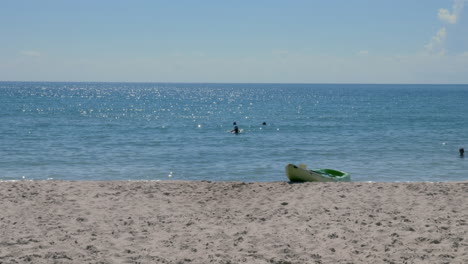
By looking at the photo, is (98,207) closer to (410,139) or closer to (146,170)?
(146,170)

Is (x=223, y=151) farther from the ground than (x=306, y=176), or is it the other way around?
(x=306, y=176)

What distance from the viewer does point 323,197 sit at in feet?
51.3

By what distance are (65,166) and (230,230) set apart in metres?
17.2

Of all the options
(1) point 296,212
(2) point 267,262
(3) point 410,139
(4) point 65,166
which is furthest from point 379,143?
(2) point 267,262

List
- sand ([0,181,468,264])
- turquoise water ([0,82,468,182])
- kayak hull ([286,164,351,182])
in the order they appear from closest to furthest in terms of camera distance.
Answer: sand ([0,181,468,264])
kayak hull ([286,164,351,182])
turquoise water ([0,82,468,182])

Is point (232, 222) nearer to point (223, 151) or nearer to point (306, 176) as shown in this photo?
point (306, 176)

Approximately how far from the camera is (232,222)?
12.9 meters

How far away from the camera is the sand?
33.3ft

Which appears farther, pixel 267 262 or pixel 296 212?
pixel 296 212

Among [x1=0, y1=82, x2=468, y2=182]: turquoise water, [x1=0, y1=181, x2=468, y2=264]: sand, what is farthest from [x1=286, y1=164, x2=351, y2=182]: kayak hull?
[x1=0, y1=82, x2=468, y2=182]: turquoise water

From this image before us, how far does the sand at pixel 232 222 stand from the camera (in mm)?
10164

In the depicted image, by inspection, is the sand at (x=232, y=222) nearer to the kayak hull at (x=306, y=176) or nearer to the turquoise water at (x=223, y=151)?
the kayak hull at (x=306, y=176)

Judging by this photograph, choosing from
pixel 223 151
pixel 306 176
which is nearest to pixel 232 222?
pixel 306 176

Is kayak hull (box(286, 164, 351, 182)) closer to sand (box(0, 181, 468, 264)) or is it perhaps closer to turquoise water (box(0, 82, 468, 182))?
sand (box(0, 181, 468, 264))
